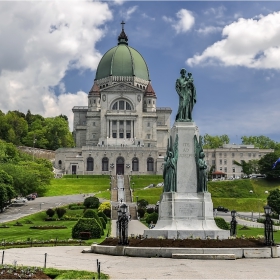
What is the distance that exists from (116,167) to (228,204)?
118ft

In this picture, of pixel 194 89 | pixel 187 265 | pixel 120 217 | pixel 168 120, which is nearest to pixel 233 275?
pixel 187 265

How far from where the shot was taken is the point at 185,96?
2400 cm

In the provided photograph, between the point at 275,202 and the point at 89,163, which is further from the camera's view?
the point at 89,163

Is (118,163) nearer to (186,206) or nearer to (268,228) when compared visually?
(186,206)

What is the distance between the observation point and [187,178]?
74.3 ft

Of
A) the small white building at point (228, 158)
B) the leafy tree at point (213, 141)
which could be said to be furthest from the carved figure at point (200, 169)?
the leafy tree at point (213, 141)

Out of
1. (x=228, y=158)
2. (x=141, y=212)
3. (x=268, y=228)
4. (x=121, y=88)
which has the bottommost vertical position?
(x=141, y=212)

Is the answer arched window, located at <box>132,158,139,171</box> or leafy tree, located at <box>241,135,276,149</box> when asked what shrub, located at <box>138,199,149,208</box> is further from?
leafy tree, located at <box>241,135,276,149</box>

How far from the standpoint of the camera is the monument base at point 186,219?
69.6ft

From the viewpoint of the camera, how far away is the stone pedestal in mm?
21297

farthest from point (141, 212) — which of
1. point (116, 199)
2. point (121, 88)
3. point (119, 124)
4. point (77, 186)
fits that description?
point (121, 88)

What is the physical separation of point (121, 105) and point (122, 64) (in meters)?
12.9

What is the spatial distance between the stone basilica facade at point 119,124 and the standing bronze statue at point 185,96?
240 ft

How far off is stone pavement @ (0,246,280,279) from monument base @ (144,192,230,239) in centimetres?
290
